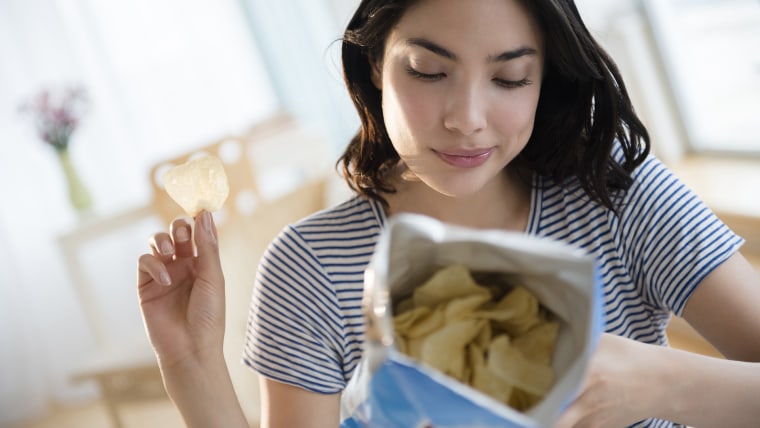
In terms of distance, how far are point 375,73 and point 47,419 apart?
356 centimetres

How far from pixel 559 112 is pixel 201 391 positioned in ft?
2.11

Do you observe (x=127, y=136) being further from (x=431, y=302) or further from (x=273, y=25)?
(x=431, y=302)

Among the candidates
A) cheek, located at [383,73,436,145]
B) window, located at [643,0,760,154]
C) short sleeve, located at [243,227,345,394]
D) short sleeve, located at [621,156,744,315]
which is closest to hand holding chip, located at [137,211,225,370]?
short sleeve, located at [243,227,345,394]

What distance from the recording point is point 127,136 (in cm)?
423

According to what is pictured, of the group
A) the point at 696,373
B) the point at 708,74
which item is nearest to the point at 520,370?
the point at 696,373

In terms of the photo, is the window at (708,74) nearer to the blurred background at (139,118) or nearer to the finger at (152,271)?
the blurred background at (139,118)

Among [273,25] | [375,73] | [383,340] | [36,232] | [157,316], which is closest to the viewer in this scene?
[383,340]

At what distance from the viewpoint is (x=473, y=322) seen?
63 centimetres

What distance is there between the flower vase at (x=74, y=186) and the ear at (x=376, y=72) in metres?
2.91

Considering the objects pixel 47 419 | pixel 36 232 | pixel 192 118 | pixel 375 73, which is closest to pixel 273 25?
pixel 192 118

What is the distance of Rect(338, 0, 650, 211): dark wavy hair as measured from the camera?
1037 mm

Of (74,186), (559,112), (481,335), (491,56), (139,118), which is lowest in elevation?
(481,335)

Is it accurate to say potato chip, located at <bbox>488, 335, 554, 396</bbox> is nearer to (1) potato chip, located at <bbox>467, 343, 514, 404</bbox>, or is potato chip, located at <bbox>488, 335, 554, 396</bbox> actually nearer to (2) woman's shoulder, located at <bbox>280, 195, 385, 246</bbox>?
(1) potato chip, located at <bbox>467, 343, 514, 404</bbox>

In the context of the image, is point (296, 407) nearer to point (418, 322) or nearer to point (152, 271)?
point (152, 271)
